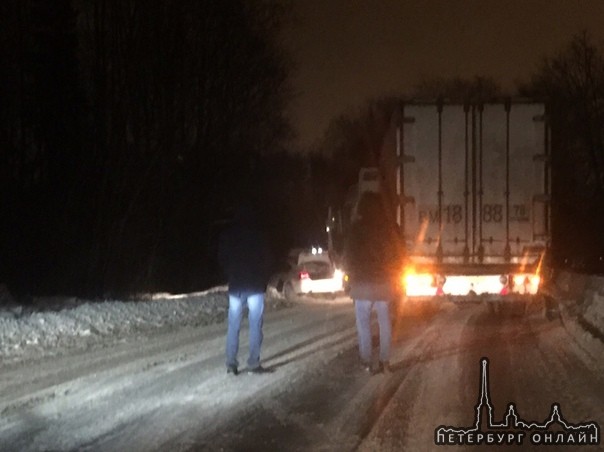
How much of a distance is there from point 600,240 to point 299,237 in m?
22.9

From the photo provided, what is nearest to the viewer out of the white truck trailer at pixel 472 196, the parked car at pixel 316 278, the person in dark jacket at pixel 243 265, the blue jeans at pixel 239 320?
the person in dark jacket at pixel 243 265

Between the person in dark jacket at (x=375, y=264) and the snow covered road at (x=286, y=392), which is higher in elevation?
the person in dark jacket at (x=375, y=264)

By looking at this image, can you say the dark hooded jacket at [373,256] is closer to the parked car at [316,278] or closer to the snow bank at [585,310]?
the snow bank at [585,310]

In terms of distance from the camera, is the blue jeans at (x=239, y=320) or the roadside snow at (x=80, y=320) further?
the roadside snow at (x=80, y=320)

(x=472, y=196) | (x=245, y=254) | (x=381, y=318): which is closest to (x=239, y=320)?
(x=245, y=254)

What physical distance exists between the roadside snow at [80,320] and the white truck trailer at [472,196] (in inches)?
217

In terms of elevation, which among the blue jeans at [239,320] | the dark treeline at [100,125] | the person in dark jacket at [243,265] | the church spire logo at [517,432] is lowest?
the church spire logo at [517,432]

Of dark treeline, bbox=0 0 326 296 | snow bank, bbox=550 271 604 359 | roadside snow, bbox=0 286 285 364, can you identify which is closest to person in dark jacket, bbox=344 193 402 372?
snow bank, bbox=550 271 604 359

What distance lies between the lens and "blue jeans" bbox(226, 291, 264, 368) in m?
12.1

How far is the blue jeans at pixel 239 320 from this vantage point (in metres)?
12.1

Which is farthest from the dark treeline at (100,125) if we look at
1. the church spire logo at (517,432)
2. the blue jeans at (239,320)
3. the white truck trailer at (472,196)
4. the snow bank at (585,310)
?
the church spire logo at (517,432)

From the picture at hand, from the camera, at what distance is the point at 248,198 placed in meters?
12.3

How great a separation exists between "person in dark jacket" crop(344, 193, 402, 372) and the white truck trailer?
4737 mm

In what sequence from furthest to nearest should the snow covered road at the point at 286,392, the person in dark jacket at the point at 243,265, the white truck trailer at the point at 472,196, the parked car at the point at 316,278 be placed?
the parked car at the point at 316,278, the white truck trailer at the point at 472,196, the person in dark jacket at the point at 243,265, the snow covered road at the point at 286,392
